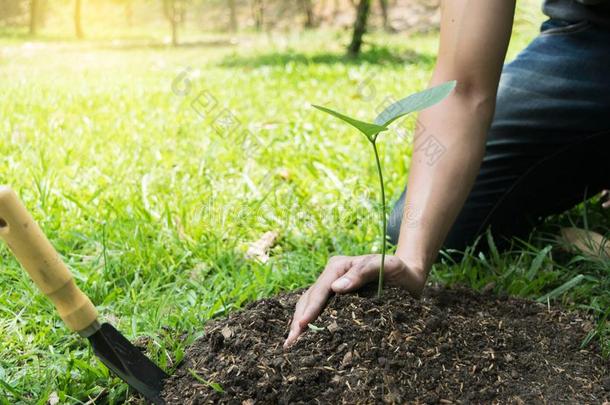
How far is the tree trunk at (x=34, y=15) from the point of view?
11.3m

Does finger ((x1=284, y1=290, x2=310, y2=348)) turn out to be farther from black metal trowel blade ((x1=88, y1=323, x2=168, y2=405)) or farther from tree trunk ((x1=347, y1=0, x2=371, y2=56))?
tree trunk ((x1=347, y1=0, x2=371, y2=56))

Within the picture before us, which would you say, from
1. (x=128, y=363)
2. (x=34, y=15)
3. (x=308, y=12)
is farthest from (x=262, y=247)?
(x=308, y=12)

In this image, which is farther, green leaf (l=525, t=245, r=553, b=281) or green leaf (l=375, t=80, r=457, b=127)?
green leaf (l=525, t=245, r=553, b=281)

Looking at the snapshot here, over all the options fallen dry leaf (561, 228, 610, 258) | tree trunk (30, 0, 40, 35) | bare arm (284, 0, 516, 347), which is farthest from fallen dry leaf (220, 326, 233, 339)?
tree trunk (30, 0, 40, 35)

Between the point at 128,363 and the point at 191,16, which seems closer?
the point at 128,363

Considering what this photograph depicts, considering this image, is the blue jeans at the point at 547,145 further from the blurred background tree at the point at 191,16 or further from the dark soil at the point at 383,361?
the blurred background tree at the point at 191,16

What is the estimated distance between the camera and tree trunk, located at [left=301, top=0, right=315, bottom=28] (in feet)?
44.7

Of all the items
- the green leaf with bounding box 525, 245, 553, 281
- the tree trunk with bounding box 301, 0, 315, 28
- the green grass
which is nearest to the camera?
the green grass

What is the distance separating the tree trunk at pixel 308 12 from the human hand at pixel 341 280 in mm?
12699

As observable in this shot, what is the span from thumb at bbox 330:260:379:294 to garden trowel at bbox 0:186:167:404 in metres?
0.40

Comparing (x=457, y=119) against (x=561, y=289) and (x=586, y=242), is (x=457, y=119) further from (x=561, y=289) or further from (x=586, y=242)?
(x=586, y=242)

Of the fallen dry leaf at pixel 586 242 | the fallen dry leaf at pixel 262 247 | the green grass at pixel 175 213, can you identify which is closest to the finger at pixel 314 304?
the green grass at pixel 175 213

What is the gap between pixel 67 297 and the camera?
1117 millimetres

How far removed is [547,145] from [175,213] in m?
1.28
